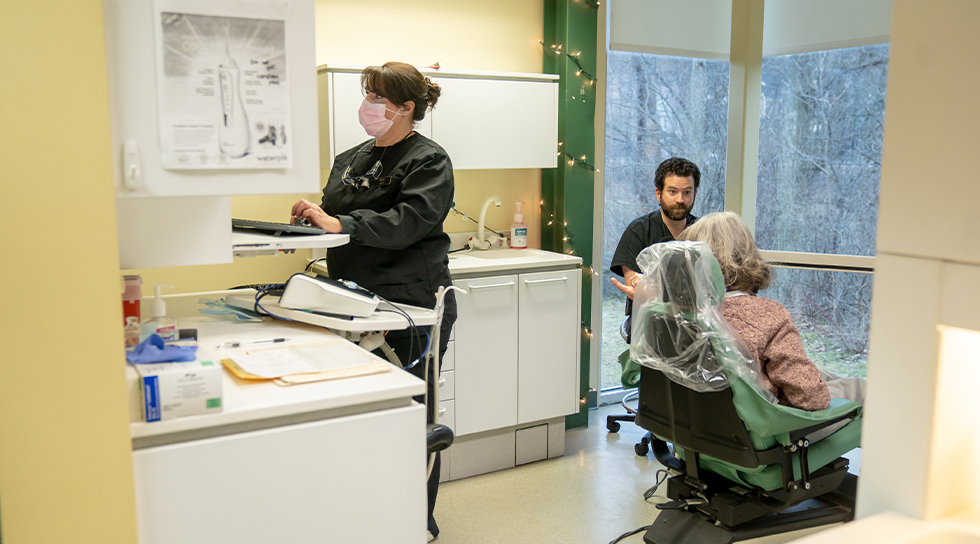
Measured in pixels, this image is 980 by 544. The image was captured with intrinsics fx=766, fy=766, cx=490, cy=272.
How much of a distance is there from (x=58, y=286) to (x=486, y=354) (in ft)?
6.98

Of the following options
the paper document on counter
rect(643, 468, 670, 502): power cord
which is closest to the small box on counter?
the paper document on counter

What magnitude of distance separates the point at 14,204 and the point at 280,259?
2053mm

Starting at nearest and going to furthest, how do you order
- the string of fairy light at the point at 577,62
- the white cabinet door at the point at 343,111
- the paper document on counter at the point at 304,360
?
the paper document on counter at the point at 304,360 → the white cabinet door at the point at 343,111 → the string of fairy light at the point at 577,62

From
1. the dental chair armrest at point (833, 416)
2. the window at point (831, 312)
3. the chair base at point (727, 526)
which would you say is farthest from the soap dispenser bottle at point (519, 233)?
the dental chair armrest at point (833, 416)

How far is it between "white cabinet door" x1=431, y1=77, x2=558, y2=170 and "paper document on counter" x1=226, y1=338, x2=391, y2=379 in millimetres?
1608

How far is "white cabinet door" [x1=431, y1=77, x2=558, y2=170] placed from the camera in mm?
3318

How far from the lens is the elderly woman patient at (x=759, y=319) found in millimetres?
2295

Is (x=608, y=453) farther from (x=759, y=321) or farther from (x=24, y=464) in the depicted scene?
(x=24, y=464)

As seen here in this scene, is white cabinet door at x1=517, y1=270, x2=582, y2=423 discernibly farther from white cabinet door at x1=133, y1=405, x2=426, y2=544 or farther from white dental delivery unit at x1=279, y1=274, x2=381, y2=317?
white cabinet door at x1=133, y1=405, x2=426, y2=544

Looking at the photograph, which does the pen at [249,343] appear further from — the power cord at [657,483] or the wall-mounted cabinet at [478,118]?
the power cord at [657,483]

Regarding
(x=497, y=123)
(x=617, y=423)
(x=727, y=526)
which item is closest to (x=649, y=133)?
(x=497, y=123)

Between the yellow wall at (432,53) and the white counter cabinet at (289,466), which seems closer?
the white counter cabinet at (289,466)

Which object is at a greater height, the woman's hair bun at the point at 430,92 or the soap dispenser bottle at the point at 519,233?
the woman's hair bun at the point at 430,92

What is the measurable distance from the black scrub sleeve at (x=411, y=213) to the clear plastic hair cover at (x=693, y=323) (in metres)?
0.71
